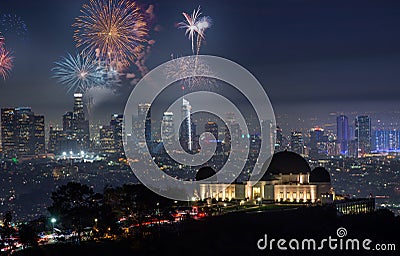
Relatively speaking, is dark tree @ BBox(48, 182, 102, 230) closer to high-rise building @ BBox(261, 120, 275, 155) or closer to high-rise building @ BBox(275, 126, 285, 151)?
high-rise building @ BBox(261, 120, 275, 155)

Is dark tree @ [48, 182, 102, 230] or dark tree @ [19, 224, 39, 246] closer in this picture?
dark tree @ [19, 224, 39, 246]

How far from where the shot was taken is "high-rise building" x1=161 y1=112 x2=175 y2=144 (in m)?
176

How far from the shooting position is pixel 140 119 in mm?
180500

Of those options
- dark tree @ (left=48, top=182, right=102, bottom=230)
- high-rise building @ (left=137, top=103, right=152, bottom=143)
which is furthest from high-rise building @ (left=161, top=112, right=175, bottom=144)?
dark tree @ (left=48, top=182, right=102, bottom=230)

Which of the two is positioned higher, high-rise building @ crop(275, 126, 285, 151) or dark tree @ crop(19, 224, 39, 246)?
high-rise building @ crop(275, 126, 285, 151)

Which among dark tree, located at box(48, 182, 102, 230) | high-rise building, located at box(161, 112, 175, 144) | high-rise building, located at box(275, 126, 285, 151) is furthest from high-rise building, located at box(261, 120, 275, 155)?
dark tree, located at box(48, 182, 102, 230)

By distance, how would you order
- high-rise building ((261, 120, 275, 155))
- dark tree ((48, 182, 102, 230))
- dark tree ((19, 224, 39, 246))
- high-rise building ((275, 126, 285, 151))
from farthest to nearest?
1. high-rise building ((275, 126, 285, 151))
2. high-rise building ((261, 120, 275, 155))
3. dark tree ((48, 182, 102, 230))
4. dark tree ((19, 224, 39, 246))

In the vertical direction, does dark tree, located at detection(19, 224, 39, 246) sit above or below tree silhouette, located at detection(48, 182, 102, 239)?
below

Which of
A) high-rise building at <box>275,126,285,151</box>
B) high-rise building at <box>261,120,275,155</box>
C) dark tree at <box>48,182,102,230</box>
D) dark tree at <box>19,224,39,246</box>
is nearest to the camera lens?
dark tree at <box>19,224,39,246</box>

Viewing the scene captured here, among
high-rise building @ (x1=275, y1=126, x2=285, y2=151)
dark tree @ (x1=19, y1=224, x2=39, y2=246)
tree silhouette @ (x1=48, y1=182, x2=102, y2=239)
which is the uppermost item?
high-rise building @ (x1=275, y1=126, x2=285, y2=151)

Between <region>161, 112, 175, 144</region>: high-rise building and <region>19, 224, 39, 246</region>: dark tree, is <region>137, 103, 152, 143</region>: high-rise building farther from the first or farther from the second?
<region>19, 224, 39, 246</region>: dark tree

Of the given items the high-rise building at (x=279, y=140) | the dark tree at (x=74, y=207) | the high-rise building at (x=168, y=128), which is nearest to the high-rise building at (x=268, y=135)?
the high-rise building at (x=279, y=140)

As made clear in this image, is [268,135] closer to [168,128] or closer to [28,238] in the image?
[168,128]

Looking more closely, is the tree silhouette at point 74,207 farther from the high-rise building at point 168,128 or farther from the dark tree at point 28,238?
the high-rise building at point 168,128
